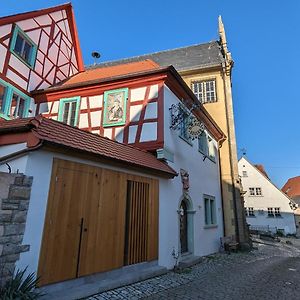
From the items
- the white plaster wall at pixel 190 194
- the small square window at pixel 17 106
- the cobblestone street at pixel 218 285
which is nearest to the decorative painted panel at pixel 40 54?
the small square window at pixel 17 106

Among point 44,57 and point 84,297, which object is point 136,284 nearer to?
point 84,297

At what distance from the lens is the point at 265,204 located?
31984 mm

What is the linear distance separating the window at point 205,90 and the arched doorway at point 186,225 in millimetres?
8563

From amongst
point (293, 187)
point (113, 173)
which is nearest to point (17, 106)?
point (113, 173)

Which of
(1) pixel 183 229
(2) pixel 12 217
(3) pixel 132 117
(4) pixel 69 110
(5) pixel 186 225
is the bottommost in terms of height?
(1) pixel 183 229

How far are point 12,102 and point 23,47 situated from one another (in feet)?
7.69

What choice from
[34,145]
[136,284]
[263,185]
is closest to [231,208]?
[136,284]

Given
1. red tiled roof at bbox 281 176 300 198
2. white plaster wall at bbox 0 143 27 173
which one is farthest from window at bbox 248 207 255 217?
white plaster wall at bbox 0 143 27 173

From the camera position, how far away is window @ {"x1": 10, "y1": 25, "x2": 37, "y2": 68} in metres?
10.5

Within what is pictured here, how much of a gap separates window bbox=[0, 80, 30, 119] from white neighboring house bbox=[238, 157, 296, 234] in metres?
28.6

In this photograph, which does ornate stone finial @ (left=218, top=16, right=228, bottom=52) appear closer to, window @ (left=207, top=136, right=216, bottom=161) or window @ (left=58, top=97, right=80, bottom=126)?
window @ (left=207, top=136, right=216, bottom=161)

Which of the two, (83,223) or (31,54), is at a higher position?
(31,54)

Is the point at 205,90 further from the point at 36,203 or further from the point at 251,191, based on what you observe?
the point at 251,191

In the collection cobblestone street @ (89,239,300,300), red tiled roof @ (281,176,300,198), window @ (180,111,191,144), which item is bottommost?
cobblestone street @ (89,239,300,300)
